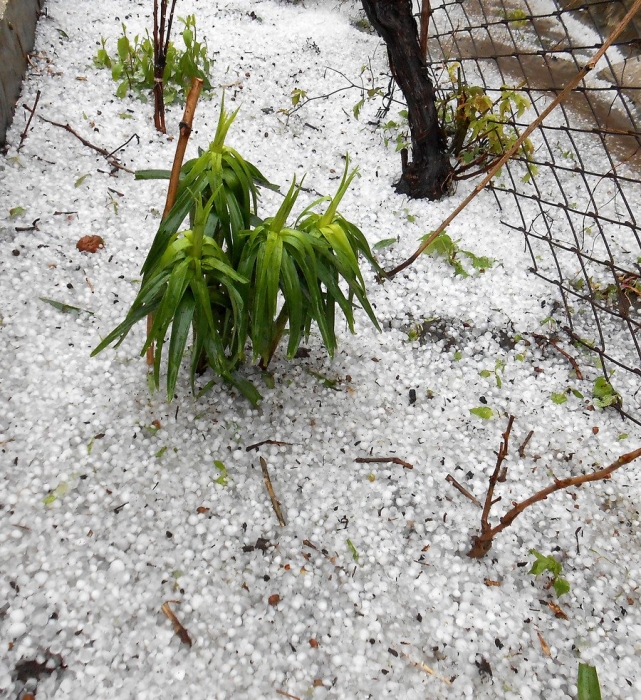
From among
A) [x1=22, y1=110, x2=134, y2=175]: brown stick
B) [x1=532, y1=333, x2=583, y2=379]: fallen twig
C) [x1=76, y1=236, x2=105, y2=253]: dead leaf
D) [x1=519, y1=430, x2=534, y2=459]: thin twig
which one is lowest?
[x1=519, y1=430, x2=534, y2=459]: thin twig

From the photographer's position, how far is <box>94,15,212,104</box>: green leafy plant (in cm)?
210

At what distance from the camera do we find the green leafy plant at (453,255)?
1778 millimetres

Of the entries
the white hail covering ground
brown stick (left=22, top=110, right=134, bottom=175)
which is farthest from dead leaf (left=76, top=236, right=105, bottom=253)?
brown stick (left=22, top=110, right=134, bottom=175)

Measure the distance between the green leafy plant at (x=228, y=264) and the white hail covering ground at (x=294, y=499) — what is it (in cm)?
26

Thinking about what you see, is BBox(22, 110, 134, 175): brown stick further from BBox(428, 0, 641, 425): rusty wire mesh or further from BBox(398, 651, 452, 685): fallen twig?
BBox(398, 651, 452, 685): fallen twig

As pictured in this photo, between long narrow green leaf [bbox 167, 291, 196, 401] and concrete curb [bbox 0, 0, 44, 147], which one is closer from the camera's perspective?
long narrow green leaf [bbox 167, 291, 196, 401]

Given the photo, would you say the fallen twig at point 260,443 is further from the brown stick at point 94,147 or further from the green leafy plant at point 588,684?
the brown stick at point 94,147

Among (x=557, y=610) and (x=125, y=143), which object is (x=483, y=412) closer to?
(x=557, y=610)

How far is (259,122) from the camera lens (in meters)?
2.22

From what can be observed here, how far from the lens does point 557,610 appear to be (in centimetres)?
109

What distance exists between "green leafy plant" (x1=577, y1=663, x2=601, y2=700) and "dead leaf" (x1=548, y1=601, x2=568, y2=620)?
14 cm

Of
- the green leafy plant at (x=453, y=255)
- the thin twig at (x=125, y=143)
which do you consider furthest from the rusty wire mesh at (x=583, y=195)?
the thin twig at (x=125, y=143)

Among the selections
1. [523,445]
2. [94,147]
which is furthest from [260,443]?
[94,147]

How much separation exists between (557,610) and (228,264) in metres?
0.98
